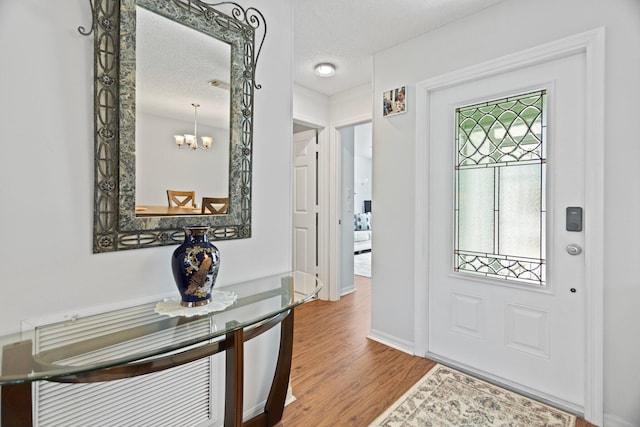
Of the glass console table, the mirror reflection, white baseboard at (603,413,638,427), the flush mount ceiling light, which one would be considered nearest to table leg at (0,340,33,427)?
the glass console table

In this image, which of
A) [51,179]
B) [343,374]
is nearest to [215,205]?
[51,179]

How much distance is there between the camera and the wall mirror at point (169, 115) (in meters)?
1.19

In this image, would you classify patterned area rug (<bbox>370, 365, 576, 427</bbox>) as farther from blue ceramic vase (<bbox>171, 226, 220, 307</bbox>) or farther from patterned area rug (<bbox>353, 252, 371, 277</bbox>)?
patterned area rug (<bbox>353, 252, 371, 277</bbox>)

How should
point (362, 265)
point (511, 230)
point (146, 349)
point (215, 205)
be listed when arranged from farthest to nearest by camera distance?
1. point (362, 265)
2. point (511, 230)
3. point (215, 205)
4. point (146, 349)

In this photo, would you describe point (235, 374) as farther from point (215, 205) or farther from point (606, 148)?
point (606, 148)

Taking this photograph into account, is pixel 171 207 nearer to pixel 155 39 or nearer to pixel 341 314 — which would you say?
pixel 155 39

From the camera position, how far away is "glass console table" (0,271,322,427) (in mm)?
809

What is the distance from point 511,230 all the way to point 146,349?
2.09 m

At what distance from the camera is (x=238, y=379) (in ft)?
3.85

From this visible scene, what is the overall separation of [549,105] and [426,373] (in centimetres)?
188

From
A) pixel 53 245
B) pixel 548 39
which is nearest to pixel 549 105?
pixel 548 39

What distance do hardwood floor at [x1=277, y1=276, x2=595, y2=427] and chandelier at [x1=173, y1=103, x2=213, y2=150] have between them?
1497mm

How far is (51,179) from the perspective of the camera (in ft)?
3.57

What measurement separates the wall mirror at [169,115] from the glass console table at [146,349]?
0.37 metres
